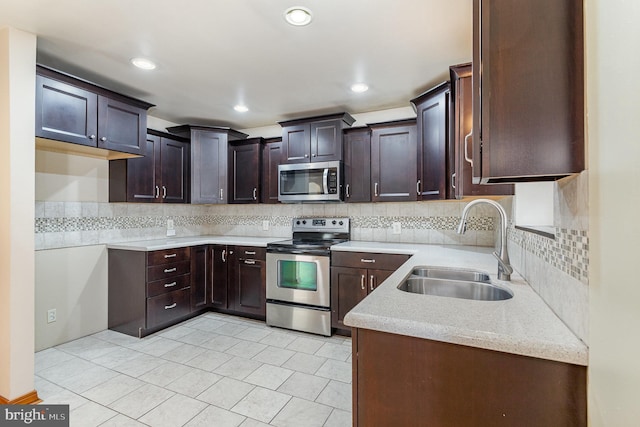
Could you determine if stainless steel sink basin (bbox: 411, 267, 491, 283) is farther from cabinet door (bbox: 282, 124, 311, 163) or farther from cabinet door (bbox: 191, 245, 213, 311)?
cabinet door (bbox: 191, 245, 213, 311)

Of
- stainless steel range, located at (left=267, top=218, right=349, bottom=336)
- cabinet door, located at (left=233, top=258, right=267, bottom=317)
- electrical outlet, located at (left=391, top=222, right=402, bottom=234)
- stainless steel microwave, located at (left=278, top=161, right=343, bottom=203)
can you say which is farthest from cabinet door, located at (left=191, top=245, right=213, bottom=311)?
electrical outlet, located at (left=391, top=222, right=402, bottom=234)

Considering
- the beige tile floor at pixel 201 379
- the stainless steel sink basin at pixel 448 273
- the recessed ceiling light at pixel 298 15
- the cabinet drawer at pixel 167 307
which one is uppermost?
the recessed ceiling light at pixel 298 15

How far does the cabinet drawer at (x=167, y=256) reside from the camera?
3.11 meters

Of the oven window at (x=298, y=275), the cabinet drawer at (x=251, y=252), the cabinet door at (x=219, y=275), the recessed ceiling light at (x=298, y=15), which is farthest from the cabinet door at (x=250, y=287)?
the recessed ceiling light at (x=298, y=15)

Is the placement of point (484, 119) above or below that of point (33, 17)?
below

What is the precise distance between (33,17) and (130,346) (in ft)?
8.64

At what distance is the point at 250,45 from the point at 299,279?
221 cm

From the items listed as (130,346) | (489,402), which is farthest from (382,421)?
(130,346)

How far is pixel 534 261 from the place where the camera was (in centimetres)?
143

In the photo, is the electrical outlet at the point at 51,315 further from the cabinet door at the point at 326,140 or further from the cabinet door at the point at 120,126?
the cabinet door at the point at 326,140

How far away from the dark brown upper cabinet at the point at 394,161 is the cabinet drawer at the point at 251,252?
1.38 m

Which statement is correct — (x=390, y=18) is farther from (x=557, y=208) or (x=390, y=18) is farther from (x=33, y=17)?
(x=33, y=17)

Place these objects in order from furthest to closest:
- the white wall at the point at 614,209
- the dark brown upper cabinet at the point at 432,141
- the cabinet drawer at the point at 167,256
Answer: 1. the cabinet drawer at the point at 167,256
2. the dark brown upper cabinet at the point at 432,141
3. the white wall at the point at 614,209

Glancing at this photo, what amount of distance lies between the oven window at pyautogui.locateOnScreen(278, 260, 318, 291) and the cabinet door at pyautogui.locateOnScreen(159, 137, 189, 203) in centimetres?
159
